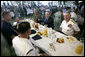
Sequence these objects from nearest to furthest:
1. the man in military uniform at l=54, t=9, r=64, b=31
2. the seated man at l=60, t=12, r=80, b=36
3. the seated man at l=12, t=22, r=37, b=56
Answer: the seated man at l=12, t=22, r=37, b=56
the seated man at l=60, t=12, r=80, b=36
the man in military uniform at l=54, t=9, r=64, b=31

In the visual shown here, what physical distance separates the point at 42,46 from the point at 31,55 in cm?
51

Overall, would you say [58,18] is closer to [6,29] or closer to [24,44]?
[6,29]

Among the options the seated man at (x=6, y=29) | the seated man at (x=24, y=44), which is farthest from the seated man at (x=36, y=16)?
the seated man at (x=24, y=44)

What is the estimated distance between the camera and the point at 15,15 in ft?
11.4

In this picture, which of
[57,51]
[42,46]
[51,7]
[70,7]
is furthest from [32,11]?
[57,51]

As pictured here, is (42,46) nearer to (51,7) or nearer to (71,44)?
(71,44)

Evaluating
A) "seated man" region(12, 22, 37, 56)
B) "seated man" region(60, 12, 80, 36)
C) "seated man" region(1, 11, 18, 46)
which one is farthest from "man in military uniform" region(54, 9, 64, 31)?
"seated man" region(12, 22, 37, 56)

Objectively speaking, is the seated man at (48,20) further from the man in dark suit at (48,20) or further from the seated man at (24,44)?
the seated man at (24,44)

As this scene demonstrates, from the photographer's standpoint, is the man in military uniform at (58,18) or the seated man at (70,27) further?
the man in military uniform at (58,18)

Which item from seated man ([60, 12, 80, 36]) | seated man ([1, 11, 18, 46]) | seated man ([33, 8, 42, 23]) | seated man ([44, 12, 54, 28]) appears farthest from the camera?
seated man ([33, 8, 42, 23])

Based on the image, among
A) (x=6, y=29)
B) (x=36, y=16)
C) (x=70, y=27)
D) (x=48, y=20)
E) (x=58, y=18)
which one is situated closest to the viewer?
(x=6, y=29)

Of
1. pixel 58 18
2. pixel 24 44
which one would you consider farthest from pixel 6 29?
pixel 58 18

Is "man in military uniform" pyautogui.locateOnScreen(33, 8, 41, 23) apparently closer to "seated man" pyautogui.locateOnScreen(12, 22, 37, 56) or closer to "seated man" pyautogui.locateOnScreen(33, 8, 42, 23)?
"seated man" pyautogui.locateOnScreen(33, 8, 42, 23)

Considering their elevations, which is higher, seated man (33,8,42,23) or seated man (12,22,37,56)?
seated man (12,22,37,56)
